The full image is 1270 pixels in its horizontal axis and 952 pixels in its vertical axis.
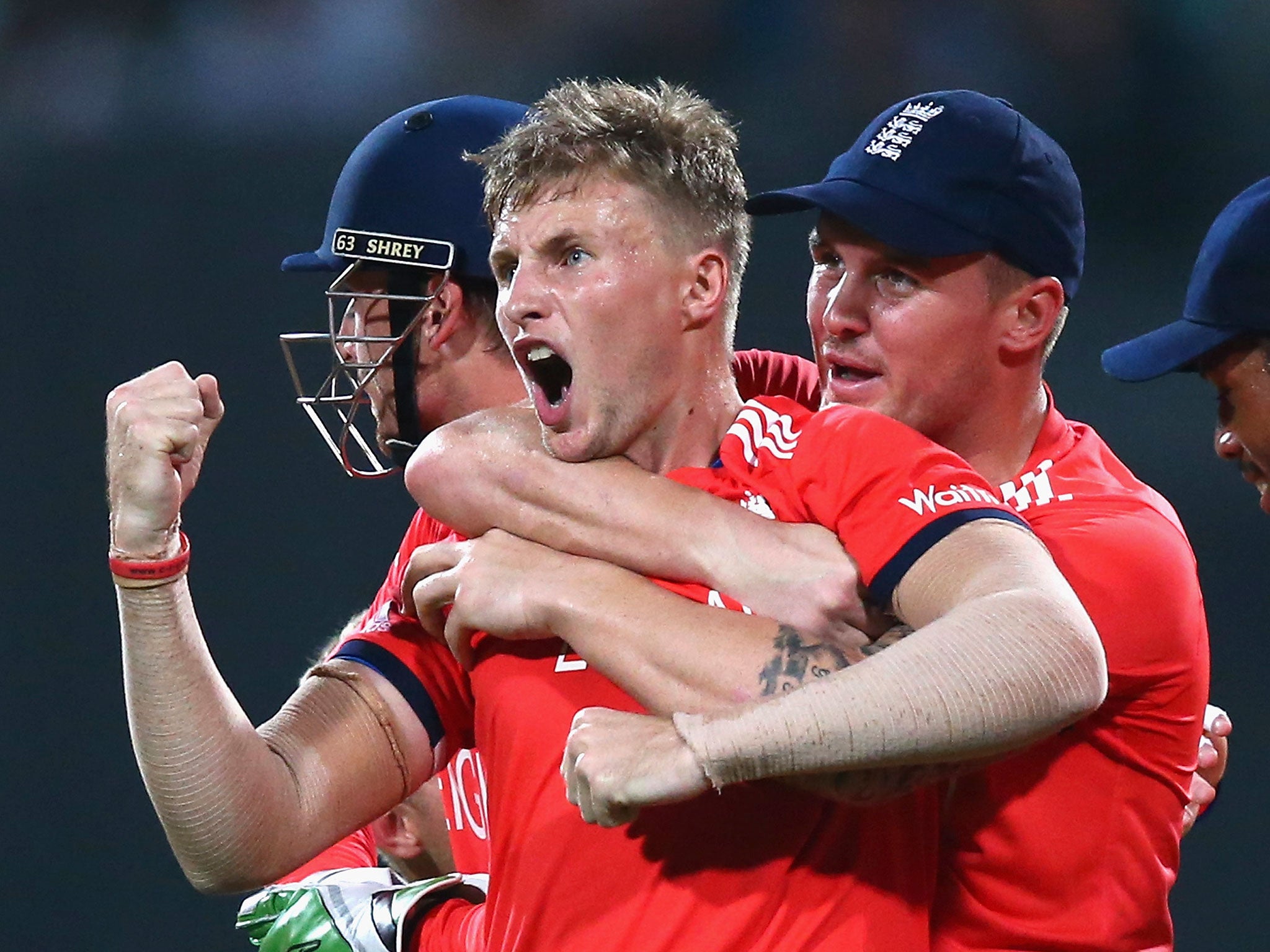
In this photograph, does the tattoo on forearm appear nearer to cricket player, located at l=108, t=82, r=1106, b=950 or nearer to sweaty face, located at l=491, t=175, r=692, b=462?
cricket player, located at l=108, t=82, r=1106, b=950

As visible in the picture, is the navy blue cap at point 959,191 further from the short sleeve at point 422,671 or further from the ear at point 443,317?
the short sleeve at point 422,671

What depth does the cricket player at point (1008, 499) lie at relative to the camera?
4.37 feet

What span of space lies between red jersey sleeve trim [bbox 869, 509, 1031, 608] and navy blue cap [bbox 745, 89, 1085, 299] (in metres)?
0.54

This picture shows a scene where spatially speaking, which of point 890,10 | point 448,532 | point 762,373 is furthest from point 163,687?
point 890,10

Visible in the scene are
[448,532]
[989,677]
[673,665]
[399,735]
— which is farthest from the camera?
[448,532]

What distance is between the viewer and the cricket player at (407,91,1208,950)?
133 cm

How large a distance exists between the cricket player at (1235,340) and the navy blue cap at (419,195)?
91 centimetres

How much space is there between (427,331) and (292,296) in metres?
1.85

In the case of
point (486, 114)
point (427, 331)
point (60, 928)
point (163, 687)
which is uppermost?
point (486, 114)

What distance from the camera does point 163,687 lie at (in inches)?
62.2

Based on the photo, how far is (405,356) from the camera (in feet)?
7.00

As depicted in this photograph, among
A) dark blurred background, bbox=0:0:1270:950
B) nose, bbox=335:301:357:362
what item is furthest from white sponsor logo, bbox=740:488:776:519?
dark blurred background, bbox=0:0:1270:950

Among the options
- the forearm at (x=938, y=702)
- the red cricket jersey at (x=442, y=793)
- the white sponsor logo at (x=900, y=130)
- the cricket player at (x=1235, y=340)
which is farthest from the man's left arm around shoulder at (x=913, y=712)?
the cricket player at (x=1235, y=340)

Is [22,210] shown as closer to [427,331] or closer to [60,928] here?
[60,928]
